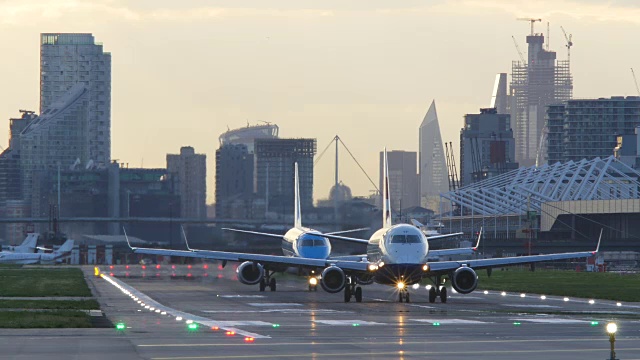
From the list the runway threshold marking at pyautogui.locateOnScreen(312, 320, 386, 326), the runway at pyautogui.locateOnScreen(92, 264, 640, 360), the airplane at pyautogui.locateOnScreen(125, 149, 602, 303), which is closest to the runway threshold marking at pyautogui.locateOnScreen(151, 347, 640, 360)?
the runway at pyautogui.locateOnScreen(92, 264, 640, 360)

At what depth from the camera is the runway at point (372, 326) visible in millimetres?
34781

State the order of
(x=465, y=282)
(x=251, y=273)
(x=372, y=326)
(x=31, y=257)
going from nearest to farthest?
1. (x=372, y=326)
2. (x=465, y=282)
3. (x=251, y=273)
4. (x=31, y=257)

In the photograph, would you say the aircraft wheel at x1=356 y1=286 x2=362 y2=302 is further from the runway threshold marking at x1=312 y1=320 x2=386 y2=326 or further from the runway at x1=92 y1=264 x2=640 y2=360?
the runway threshold marking at x1=312 y1=320 x2=386 y2=326

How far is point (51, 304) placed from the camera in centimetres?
6094

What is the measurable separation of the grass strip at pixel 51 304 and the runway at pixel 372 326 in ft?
3.94

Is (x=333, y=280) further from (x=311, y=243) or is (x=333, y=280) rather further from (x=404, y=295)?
(x=311, y=243)

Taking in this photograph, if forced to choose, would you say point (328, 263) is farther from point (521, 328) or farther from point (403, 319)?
point (521, 328)

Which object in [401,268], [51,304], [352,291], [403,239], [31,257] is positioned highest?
[403,239]

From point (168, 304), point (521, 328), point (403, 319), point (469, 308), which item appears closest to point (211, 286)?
point (168, 304)

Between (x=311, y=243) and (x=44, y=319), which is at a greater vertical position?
(x=311, y=243)

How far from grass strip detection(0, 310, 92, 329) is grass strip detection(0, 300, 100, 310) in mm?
4169

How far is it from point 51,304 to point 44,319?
525 inches

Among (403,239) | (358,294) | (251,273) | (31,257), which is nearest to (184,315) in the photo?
(403,239)

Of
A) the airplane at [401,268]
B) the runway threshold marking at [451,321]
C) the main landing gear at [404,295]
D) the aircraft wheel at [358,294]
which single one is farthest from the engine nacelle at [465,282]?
the runway threshold marking at [451,321]
